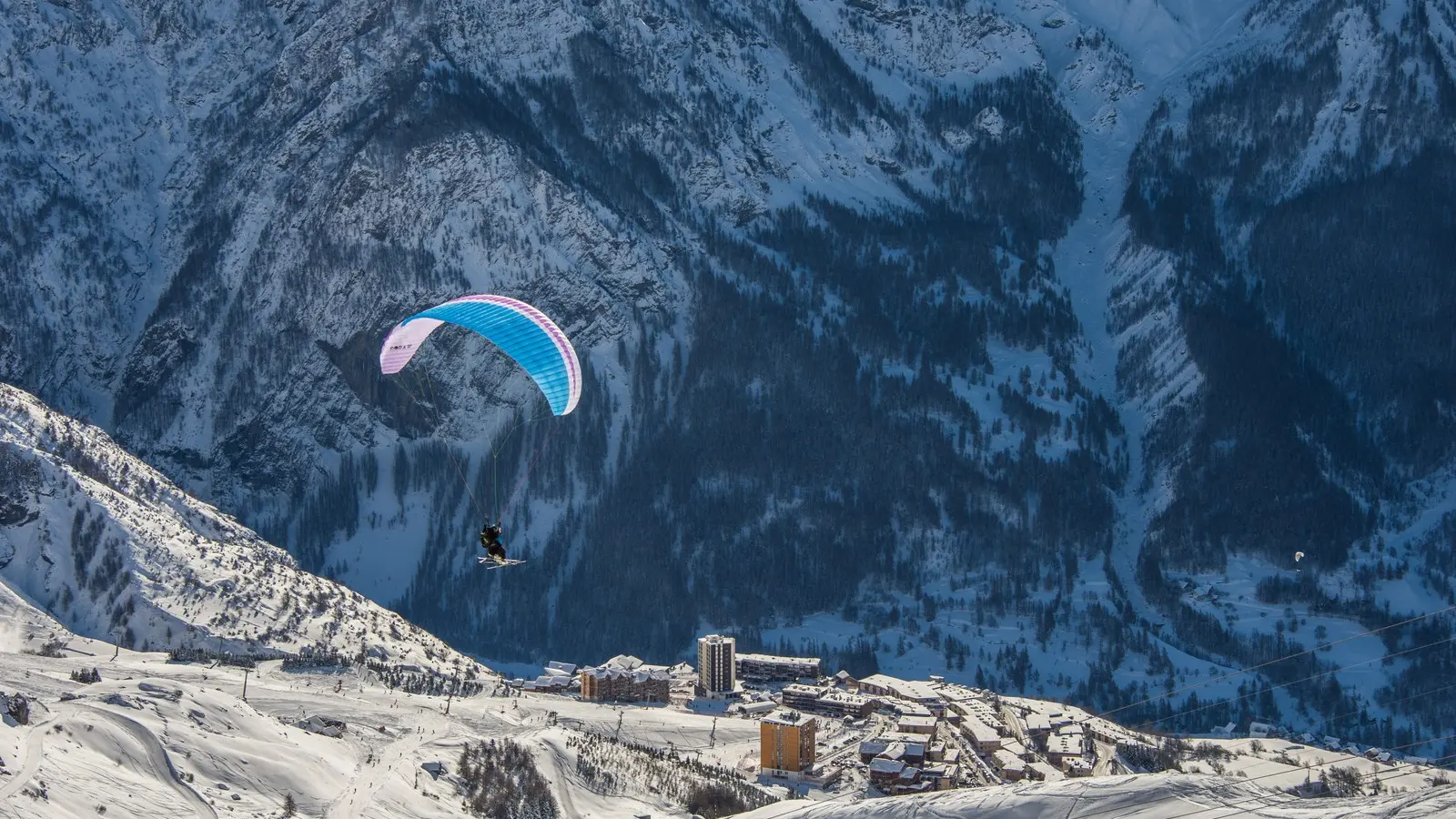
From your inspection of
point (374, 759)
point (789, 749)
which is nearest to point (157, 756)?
point (374, 759)

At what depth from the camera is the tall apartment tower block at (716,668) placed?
14412 cm

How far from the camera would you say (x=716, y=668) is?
476 feet

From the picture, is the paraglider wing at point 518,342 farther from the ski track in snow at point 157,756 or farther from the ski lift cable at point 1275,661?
the ski lift cable at point 1275,661

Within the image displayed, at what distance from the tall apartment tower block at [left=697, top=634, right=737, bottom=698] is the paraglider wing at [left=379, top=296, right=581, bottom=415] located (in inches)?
2423

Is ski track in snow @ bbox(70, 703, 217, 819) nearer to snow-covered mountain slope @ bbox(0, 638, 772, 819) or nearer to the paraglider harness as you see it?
snow-covered mountain slope @ bbox(0, 638, 772, 819)

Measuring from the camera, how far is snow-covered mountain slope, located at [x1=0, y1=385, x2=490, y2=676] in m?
130

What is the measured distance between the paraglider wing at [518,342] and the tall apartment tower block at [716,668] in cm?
6155

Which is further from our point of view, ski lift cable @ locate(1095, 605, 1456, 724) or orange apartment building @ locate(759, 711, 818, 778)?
ski lift cable @ locate(1095, 605, 1456, 724)

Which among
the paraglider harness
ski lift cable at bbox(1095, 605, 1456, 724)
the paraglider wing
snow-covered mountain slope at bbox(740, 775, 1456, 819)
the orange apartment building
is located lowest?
snow-covered mountain slope at bbox(740, 775, 1456, 819)

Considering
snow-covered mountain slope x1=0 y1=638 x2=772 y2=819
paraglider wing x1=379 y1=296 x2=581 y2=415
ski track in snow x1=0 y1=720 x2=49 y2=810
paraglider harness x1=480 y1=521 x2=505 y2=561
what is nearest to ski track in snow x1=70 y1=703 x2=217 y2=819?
snow-covered mountain slope x1=0 y1=638 x2=772 y2=819

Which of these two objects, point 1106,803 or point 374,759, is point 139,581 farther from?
point 1106,803

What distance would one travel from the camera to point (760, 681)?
150875 millimetres

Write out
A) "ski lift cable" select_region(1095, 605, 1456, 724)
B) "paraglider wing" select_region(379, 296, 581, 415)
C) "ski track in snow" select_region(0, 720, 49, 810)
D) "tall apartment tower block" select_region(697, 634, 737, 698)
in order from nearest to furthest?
"ski track in snow" select_region(0, 720, 49, 810) < "paraglider wing" select_region(379, 296, 581, 415) < "tall apartment tower block" select_region(697, 634, 737, 698) < "ski lift cable" select_region(1095, 605, 1456, 724)

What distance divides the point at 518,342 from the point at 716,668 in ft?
213
